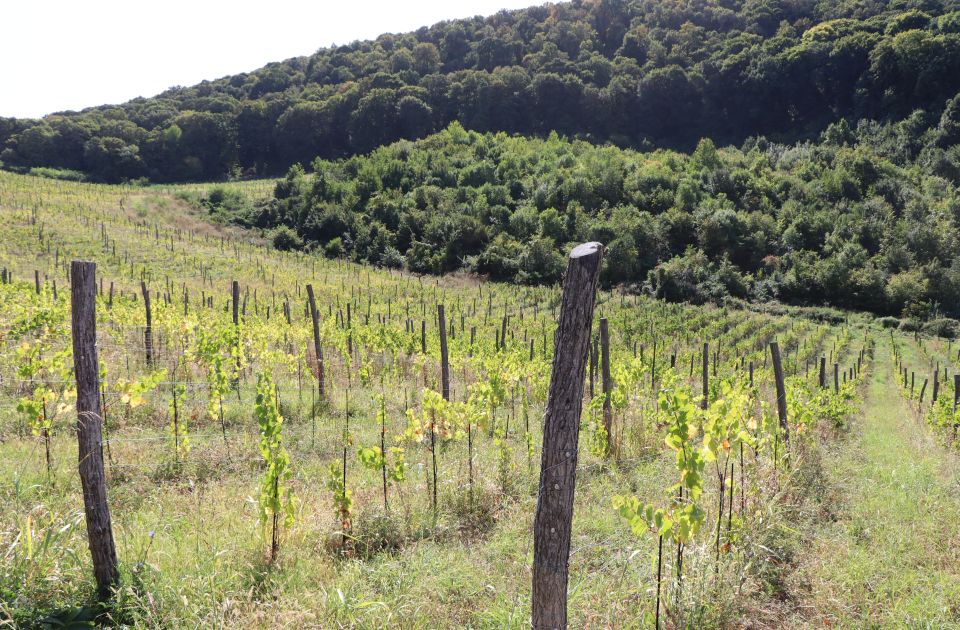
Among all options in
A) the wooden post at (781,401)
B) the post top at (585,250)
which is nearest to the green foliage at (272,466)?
the post top at (585,250)

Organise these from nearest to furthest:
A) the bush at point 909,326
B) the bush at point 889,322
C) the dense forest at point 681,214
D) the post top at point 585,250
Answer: the post top at point 585,250
the bush at point 909,326
the bush at point 889,322
the dense forest at point 681,214

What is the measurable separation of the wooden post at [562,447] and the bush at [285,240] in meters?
49.9

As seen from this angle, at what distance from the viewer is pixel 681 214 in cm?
4762

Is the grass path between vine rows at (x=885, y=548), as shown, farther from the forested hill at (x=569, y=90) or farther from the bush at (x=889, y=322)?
the forested hill at (x=569, y=90)

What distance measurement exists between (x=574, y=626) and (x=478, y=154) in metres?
65.0

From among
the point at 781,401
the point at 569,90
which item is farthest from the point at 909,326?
the point at 569,90

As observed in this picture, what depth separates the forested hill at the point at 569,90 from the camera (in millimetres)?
61438

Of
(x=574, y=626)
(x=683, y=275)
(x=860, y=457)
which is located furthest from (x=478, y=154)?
(x=574, y=626)

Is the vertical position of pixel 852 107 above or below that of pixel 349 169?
above

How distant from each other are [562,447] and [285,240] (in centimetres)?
5091

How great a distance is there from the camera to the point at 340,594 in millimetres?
3102

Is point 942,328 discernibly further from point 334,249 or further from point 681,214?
point 334,249

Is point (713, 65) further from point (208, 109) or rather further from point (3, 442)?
point (3, 442)

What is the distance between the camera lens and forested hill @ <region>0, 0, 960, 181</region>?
61438 mm
